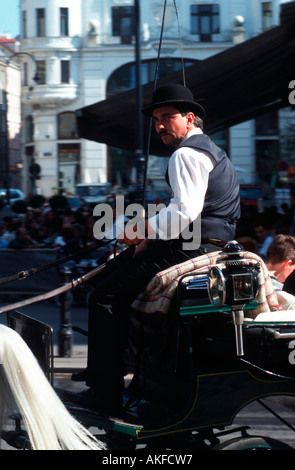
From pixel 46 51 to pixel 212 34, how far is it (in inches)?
362

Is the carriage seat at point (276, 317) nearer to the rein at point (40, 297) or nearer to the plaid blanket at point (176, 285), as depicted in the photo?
the plaid blanket at point (176, 285)

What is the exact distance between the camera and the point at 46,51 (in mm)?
37031

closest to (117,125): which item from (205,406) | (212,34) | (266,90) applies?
(266,90)

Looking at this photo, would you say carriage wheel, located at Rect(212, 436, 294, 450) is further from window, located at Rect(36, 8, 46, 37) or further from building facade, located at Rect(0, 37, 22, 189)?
building facade, located at Rect(0, 37, 22, 189)

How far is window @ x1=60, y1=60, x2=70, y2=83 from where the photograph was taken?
122 ft

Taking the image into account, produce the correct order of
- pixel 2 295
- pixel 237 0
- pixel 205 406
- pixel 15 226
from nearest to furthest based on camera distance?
pixel 205 406, pixel 2 295, pixel 15 226, pixel 237 0

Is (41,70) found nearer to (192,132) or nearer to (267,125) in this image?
(267,125)

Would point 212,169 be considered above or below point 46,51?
below

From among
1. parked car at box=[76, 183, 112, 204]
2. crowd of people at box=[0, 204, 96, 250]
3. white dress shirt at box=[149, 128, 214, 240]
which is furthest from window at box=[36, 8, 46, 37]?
white dress shirt at box=[149, 128, 214, 240]

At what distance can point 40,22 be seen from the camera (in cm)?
3712

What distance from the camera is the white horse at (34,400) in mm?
2855

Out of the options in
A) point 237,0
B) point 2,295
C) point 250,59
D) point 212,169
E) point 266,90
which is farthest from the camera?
point 237,0

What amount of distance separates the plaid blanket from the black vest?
0.13m

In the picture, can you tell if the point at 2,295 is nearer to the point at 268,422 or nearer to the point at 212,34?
the point at 268,422
